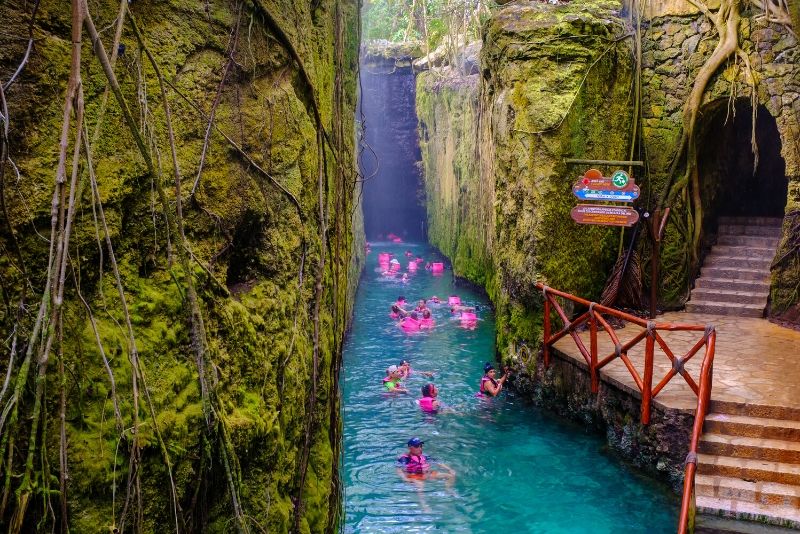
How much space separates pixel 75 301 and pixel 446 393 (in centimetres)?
862

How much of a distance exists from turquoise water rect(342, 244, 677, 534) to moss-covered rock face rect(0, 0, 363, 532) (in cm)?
239

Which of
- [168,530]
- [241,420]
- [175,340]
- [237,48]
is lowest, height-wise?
[168,530]

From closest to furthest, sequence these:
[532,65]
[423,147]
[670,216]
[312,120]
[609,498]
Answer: [312,120], [609,498], [532,65], [670,216], [423,147]

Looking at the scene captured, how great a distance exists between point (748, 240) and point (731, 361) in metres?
4.50

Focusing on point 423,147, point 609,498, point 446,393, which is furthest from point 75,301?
point 423,147

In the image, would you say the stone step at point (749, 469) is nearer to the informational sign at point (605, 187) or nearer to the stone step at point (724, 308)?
the informational sign at point (605, 187)

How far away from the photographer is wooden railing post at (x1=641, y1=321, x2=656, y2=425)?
6.66 metres

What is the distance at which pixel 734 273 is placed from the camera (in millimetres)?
10859

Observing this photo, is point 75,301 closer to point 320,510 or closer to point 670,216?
point 320,510

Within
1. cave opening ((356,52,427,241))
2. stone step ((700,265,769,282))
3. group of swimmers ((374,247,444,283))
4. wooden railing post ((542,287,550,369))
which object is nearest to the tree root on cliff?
stone step ((700,265,769,282))

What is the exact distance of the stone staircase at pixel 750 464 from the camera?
5.66 metres

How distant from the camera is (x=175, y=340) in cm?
259

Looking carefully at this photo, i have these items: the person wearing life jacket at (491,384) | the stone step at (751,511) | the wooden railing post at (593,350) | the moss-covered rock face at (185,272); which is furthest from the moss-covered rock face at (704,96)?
the moss-covered rock face at (185,272)

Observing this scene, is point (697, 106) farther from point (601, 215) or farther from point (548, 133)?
point (601, 215)
